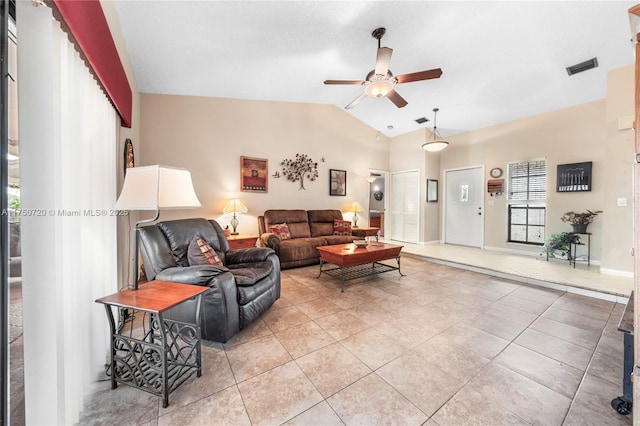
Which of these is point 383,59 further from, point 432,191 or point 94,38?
point 432,191

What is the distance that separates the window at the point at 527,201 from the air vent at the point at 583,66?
5.49ft

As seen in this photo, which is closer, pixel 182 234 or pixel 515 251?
pixel 182 234

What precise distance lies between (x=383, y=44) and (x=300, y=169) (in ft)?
8.86

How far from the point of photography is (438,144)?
444cm

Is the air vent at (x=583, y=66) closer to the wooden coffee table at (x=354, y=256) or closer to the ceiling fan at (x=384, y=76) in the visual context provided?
the ceiling fan at (x=384, y=76)

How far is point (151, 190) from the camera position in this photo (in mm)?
1406

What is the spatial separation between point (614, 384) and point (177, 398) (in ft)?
8.66

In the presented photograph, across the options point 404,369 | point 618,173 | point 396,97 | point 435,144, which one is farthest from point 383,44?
point 618,173

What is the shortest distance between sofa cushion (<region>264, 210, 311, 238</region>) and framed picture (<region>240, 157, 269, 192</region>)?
→ 0.55 m

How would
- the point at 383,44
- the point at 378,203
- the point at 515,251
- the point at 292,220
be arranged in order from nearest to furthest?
1. the point at 383,44
2. the point at 292,220
3. the point at 515,251
4. the point at 378,203

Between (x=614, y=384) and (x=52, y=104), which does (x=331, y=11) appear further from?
(x=614, y=384)

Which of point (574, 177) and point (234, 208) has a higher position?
point (574, 177)

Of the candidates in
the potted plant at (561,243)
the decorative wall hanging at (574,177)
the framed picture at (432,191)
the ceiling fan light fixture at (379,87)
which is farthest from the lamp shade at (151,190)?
the decorative wall hanging at (574,177)

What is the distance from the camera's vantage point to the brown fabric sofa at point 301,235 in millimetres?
4059
